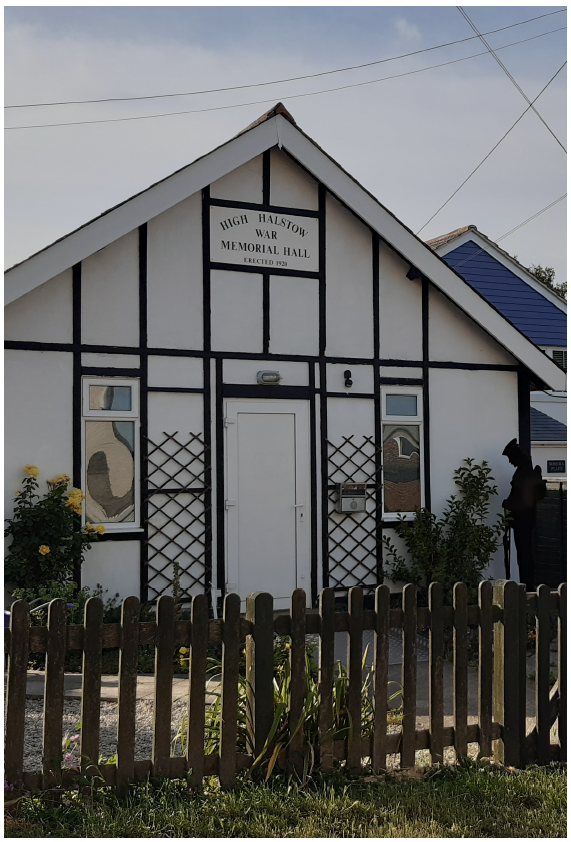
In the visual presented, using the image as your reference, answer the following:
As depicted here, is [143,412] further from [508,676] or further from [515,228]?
[515,228]

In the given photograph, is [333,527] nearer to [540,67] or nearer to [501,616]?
[501,616]

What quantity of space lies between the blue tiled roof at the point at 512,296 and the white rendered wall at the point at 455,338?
907 centimetres

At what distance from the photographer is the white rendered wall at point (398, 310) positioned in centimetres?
966

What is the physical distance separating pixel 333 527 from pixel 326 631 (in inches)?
204

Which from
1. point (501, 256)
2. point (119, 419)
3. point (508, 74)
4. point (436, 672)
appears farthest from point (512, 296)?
point (436, 672)

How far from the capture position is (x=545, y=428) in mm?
19031

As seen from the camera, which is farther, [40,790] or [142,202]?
[142,202]

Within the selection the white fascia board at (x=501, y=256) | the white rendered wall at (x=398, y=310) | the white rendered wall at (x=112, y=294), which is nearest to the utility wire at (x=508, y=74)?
the white rendered wall at (x=398, y=310)

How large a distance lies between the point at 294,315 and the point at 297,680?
227 inches

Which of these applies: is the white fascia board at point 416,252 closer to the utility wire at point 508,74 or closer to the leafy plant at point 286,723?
the utility wire at point 508,74

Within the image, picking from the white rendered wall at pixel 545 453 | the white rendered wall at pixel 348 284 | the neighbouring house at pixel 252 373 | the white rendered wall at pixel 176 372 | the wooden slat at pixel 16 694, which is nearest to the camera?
the wooden slat at pixel 16 694

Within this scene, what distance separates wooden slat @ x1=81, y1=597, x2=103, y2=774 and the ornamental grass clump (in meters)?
4.01

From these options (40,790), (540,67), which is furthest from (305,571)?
(540,67)

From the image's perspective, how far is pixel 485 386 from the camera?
33.8 ft
